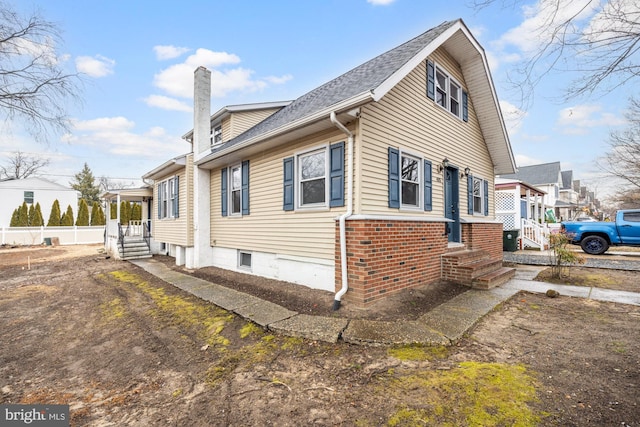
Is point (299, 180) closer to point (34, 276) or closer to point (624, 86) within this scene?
point (624, 86)

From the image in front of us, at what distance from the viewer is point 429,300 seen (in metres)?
5.47

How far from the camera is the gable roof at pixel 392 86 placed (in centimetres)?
514

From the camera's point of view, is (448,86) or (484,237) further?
(484,237)

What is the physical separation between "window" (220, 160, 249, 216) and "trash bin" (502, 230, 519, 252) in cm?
1147

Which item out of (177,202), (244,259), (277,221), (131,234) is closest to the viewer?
(277,221)

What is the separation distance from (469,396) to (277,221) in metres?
5.13

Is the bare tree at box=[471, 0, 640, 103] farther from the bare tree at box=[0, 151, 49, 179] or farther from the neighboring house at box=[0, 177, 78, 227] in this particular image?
the bare tree at box=[0, 151, 49, 179]

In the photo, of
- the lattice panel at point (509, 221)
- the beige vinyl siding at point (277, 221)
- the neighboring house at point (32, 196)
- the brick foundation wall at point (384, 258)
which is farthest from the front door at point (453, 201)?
the neighboring house at point (32, 196)

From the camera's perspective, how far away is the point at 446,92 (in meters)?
7.93

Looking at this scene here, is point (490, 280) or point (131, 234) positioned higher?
point (131, 234)

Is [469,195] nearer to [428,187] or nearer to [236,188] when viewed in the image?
[428,187]

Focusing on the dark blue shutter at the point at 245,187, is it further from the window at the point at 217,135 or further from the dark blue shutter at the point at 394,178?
the window at the point at 217,135

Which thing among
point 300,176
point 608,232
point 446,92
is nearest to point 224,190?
point 300,176

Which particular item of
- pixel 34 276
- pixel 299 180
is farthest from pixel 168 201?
pixel 299 180
